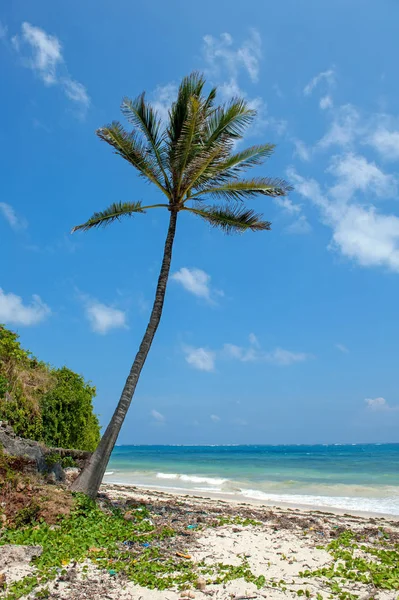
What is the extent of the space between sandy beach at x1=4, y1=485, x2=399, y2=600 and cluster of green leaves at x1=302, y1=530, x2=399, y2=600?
0.03m

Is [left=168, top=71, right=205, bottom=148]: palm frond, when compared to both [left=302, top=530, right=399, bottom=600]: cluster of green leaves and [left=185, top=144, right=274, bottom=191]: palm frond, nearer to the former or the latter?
[left=185, top=144, right=274, bottom=191]: palm frond

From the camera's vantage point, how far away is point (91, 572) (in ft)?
19.8

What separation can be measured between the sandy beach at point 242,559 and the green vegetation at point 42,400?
137 inches

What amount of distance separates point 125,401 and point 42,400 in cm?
424

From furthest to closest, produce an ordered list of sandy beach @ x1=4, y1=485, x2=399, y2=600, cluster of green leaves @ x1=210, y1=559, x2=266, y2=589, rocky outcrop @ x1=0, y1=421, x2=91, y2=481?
rocky outcrop @ x1=0, y1=421, x2=91, y2=481
cluster of green leaves @ x1=210, y1=559, x2=266, y2=589
sandy beach @ x1=4, y1=485, x2=399, y2=600

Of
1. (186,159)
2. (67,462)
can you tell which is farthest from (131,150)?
(67,462)

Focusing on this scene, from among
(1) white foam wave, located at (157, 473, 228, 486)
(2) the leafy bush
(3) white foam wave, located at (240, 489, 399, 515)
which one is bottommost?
(1) white foam wave, located at (157, 473, 228, 486)

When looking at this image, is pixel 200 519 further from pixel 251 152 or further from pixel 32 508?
pixel 251 152

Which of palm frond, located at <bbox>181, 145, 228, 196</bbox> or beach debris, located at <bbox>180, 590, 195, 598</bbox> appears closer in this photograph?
beach debris, located at <bbox>180, 590, 195, 598</bbox>

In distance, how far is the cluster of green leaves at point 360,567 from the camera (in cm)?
598

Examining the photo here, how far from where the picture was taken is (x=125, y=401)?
10281 mm

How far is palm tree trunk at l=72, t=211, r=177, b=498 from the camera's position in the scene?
966cm

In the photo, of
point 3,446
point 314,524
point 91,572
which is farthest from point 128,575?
point 314,524

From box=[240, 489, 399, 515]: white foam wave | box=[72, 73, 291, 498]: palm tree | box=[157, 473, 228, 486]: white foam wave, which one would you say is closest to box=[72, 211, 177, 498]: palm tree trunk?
box=[72, 73, 291, 498]: palm tree
